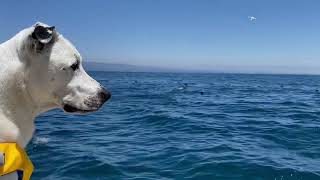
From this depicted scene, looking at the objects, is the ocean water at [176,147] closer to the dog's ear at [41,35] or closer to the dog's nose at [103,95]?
the dog's nose at [103,95]

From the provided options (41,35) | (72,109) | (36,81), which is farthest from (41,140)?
(41,35)

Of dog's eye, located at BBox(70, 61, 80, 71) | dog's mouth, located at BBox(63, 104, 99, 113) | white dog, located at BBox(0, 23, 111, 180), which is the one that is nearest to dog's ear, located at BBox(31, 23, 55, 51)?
white dog, located at BBox(0, 23, 111, 180)

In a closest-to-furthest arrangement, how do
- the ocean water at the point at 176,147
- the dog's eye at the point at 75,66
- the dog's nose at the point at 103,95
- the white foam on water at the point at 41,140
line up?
the dog's eye at the point at 75,66 → the dog's nose at the point at 103,95 → the ocean water at the point at 176,147 → the white foam on water at the point at 41,140

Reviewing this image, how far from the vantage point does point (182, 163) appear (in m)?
11.0

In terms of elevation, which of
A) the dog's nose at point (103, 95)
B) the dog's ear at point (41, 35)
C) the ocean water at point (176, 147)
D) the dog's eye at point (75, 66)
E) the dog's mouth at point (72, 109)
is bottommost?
the ocean water at point (176, 147)

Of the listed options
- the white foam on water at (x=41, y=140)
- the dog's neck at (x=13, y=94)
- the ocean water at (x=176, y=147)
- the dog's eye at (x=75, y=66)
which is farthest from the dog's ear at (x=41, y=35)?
the white foam on water at (x=41, y=140)

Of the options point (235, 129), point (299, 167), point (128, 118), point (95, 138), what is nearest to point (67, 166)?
point (95, 138)

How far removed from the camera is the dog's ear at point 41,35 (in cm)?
333

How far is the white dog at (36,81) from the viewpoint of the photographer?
3.31 meters

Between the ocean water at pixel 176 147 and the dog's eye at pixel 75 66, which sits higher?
the dog's eye at pixel 75 66

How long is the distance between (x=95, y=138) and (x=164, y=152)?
3.14m

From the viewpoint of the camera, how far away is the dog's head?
3373mm

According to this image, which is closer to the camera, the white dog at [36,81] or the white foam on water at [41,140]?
the white dog at [36,81]

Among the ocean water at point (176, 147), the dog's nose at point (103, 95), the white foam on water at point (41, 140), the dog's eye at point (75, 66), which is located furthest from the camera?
the white foam on water at point (41, 140)
